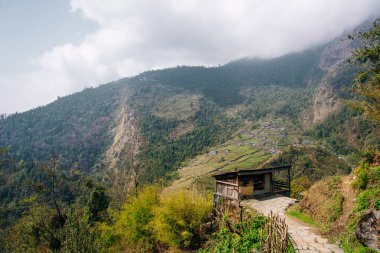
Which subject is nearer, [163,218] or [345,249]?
[345,249]

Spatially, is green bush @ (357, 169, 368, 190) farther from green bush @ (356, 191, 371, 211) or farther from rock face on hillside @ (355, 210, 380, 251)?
rock face on hillside @ (355, 210, 380, 251)

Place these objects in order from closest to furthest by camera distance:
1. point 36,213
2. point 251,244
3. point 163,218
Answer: point 251,244, point 163,218, point 36,213

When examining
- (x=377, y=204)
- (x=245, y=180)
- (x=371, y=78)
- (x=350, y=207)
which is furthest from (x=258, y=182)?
(x=377, y=204)

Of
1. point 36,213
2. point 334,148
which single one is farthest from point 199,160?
point 36,213

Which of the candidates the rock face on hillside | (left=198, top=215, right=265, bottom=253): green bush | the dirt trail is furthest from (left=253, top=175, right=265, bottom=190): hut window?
the rock face on hillside

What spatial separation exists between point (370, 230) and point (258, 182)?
17.1 metres

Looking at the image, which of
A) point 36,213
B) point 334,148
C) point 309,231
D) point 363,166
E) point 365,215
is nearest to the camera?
point 365,215

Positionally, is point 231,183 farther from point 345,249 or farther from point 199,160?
point 199,160

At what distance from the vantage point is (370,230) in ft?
48.2

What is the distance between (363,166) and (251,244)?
32.8 feet

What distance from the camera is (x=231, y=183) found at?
101ft

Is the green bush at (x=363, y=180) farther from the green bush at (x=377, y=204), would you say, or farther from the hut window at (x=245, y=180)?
the hut window at (x=245, y=180)

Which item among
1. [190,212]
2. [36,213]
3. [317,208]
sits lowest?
[36,213]

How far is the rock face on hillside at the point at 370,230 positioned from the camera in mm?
14289
